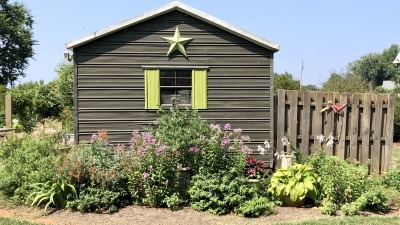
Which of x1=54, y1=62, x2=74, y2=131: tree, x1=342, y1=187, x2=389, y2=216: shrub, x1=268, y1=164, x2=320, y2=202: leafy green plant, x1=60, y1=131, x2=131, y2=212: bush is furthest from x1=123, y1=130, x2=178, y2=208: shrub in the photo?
x1=54, y1=62, x2=74, y2=131: tree

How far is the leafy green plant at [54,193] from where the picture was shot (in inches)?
275

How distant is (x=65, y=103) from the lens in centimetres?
1930

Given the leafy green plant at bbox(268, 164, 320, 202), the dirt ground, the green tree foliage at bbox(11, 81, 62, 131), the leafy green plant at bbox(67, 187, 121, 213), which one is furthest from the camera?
the green tree foliage at bbox(11, 81, 62, 131)

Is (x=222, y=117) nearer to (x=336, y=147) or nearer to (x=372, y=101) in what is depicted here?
(x=336, y=147)

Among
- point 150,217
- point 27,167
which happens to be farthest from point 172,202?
point 27,167

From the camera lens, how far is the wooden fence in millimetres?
9320

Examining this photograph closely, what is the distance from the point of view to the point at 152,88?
9.34 m

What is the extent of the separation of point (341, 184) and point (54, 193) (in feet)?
16.4

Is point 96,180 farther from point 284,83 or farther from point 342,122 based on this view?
point 284,83

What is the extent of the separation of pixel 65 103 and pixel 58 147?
11.7 meters

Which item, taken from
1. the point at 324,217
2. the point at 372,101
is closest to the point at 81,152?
the point at 324,217

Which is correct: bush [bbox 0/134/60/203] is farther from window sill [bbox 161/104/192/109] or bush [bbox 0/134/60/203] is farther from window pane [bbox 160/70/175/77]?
window pane [bbox 160/70/175/77]

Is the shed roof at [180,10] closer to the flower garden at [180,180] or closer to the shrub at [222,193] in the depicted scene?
A: the flower garden at [180,180]

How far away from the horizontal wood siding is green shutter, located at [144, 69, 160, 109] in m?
0.13
